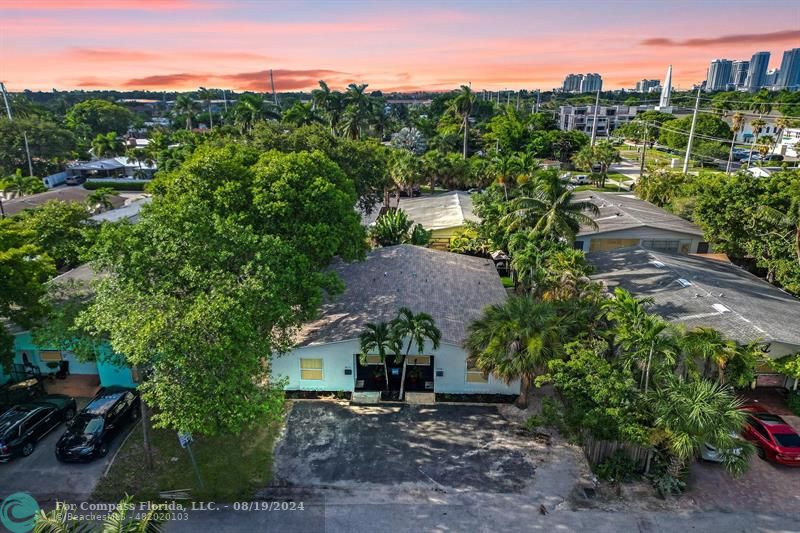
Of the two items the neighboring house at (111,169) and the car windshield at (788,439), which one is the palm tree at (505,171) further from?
the neighboring house at (111,169)

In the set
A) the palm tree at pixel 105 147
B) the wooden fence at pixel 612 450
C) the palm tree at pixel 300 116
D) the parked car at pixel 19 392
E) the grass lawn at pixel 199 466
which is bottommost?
the grass lawn at pixel 199 466

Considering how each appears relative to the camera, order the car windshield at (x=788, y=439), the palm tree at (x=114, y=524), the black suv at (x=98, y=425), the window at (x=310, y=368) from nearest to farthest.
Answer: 1. the palm tree at (x=114, y=524)
2. the car windshield at (x=788, y=439)
3. the black suv at (x=98, y=425)
4. the window at (x=310, y=368)

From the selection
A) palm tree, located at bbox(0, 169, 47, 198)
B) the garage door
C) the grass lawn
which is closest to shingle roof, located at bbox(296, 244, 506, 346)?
the grass lawn

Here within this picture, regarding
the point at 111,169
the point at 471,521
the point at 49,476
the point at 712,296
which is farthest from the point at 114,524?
the point at 111,169

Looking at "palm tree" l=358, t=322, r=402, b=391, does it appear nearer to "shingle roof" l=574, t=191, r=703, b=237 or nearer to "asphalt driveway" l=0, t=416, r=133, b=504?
"asphalt driveway" l=0, t=416, r=133, b=504

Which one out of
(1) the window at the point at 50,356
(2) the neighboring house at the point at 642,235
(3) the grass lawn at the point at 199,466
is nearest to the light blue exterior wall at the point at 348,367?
(3) the grass lawn at the point at 199,466

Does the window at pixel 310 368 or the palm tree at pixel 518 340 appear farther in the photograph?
the window at pixel 310 368

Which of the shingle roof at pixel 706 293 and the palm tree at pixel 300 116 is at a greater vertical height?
the palm tree at pixel 300 116
